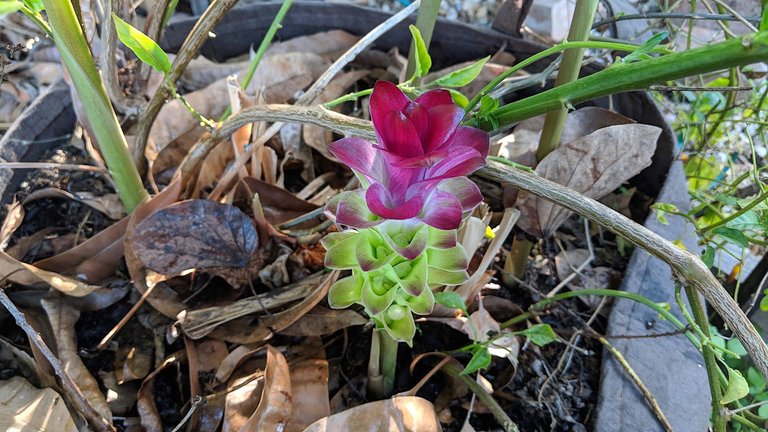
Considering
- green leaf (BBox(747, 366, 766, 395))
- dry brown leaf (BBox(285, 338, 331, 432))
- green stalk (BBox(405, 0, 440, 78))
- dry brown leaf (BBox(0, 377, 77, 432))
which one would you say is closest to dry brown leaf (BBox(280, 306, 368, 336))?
dry brown leaf (BBox(285, 338, 331, 432))

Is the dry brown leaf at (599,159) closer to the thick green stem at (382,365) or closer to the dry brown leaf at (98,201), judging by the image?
the thick green stem at (382,365)

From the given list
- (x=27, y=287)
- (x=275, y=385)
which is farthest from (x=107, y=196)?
(x=275, y=385)

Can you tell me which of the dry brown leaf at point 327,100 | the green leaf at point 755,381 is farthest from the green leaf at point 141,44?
the green leaf at point 755,381

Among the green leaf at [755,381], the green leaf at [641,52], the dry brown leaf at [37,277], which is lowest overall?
the green leaf at [755,381]

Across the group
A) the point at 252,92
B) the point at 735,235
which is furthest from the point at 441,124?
the point at 252,92

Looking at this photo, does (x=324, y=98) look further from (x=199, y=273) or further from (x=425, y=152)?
(x=425, y=152)

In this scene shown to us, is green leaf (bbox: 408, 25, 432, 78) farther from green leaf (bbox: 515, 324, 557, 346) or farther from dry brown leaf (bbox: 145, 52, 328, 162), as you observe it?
dry brown leaf (bbox: 145, 52, 328, 162)
